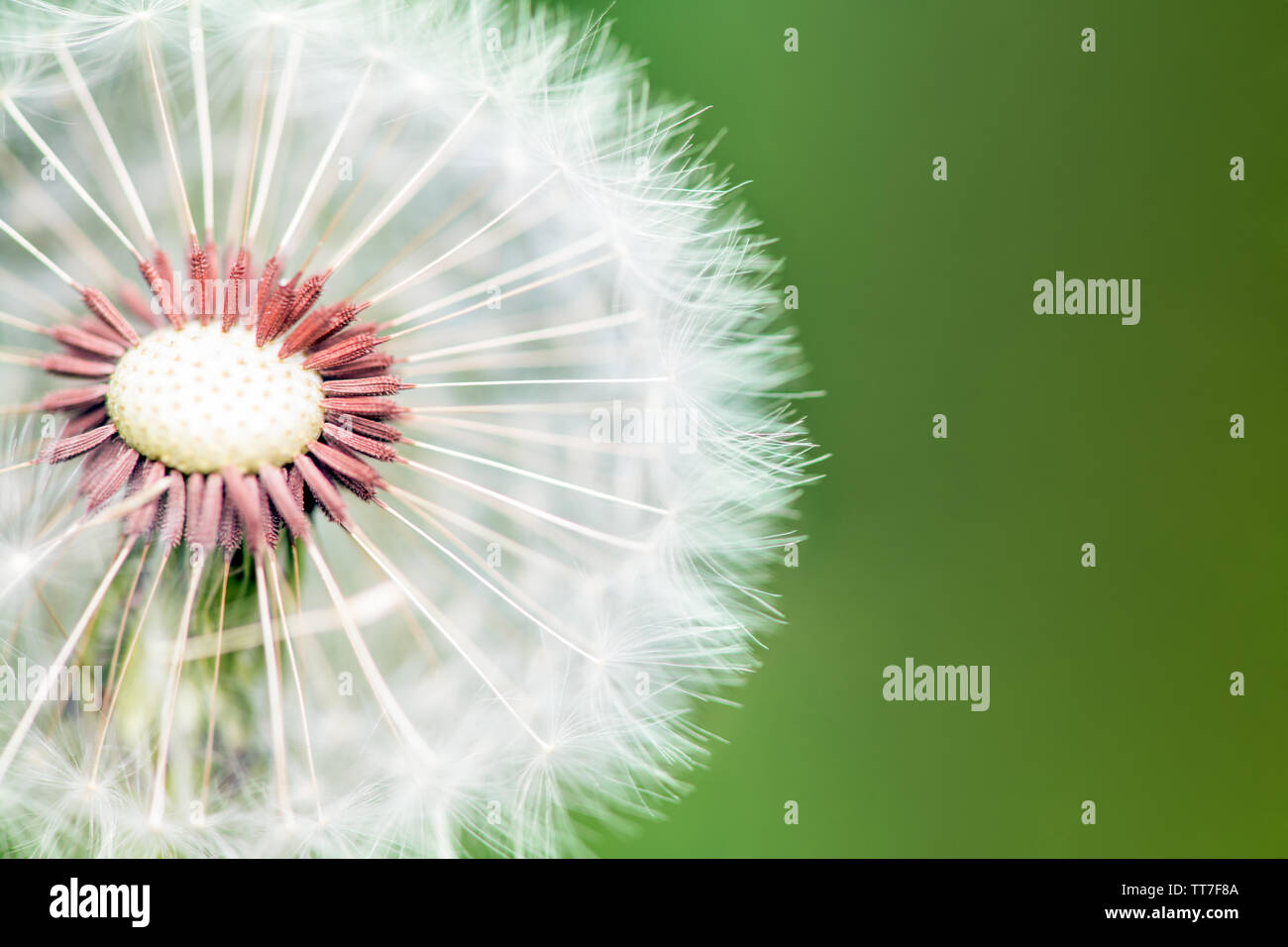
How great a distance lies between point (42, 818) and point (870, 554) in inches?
69.6

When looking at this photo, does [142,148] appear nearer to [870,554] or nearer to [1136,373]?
[870,554]

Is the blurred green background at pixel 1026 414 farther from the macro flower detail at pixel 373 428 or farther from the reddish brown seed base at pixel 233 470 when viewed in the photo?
the reddish brown seed base at pixel 233 470

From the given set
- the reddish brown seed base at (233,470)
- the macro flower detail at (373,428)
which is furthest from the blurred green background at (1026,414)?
the reddish brown seed base at (233,470)

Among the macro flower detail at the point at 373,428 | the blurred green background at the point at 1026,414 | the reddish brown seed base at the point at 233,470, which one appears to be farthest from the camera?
the blurred green background at the point at 1026,414

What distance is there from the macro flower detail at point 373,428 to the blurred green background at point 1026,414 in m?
0.41

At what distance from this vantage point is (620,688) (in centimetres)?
173

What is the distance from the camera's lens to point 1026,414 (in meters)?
2.24

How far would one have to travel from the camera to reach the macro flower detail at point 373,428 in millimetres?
1413

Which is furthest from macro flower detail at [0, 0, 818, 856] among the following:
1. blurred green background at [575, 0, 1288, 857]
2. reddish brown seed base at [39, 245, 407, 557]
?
blurred green background at [575, 0, 1288, 857]

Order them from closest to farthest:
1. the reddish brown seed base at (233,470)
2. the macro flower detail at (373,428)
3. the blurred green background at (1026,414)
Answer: the reddish brown seed base at (233,470), the macro flower detail at (373,428), the blurred green background at (1026,414)

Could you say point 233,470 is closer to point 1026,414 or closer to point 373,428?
point 373,428

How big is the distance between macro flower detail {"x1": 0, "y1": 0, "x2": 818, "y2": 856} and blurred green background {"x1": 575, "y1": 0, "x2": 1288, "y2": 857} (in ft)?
1.34

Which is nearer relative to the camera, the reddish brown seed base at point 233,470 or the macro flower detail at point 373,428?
the reddish brown seed base at point 233,470

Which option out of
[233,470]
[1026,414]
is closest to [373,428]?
[233,470]
